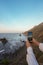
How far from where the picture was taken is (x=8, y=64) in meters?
9.64

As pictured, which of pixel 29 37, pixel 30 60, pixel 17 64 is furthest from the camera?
pixel 17 64

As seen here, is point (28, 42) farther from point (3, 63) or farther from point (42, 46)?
point (3, 63)

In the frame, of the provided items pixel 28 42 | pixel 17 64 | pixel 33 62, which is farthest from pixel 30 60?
pixel 17 64

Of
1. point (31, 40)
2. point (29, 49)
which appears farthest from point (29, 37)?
point (29, 49)

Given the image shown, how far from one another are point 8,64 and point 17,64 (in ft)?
2.18

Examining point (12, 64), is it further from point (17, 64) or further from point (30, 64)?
point (30, 64)

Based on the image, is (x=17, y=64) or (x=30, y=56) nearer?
(x=30, y=56)

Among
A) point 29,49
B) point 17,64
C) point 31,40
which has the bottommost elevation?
point 17,64

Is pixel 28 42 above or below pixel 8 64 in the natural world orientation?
above

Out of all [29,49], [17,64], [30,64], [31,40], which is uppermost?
[31,40]

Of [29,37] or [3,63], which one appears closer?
[29,37]

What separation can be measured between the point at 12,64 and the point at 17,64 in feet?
1.25

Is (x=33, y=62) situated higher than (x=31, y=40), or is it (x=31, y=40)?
(x=31, y=40)

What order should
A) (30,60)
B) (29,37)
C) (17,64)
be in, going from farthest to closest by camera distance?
(17,64) → (29,37) → (30,60)
